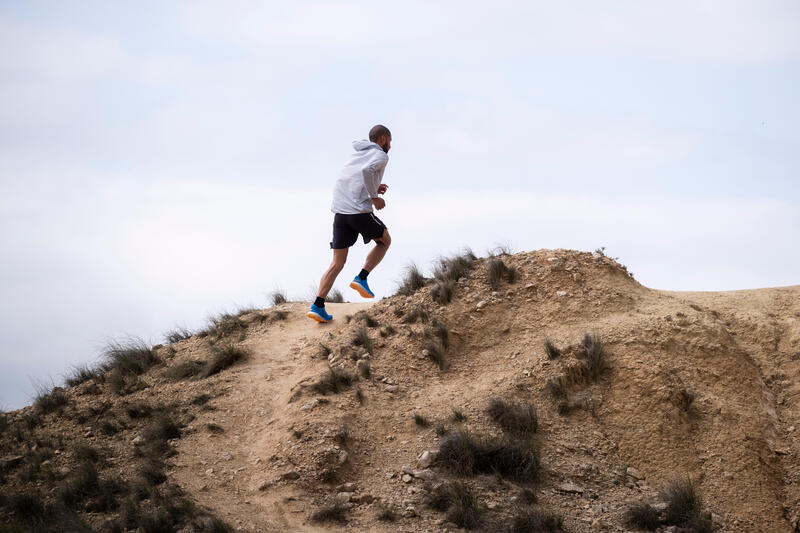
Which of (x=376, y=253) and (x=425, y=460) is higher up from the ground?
(x=376, y=253)

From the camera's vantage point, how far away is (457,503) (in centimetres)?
644

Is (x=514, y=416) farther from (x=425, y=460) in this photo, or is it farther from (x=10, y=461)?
(x=10, y=461)

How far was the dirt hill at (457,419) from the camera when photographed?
6.69 metres

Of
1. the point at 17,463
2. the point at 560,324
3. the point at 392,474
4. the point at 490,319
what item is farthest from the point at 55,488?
the point at 560,324

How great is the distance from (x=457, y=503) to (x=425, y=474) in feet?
1.82

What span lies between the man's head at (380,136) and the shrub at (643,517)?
525 centimetres

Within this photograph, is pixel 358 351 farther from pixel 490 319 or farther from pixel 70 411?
pixel 70 411

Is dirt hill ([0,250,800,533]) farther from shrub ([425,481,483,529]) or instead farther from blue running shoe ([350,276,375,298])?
blue running shoe ([350,276,375,298])

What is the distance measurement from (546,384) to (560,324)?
1103 millimetres

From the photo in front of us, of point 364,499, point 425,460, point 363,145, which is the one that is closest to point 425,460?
point 425,460

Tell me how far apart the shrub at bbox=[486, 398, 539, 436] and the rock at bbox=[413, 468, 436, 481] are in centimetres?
99

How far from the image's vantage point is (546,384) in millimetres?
8023

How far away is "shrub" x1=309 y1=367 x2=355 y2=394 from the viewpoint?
8.27 metres

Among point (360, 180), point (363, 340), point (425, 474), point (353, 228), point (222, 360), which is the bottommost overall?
point (425, 474)
